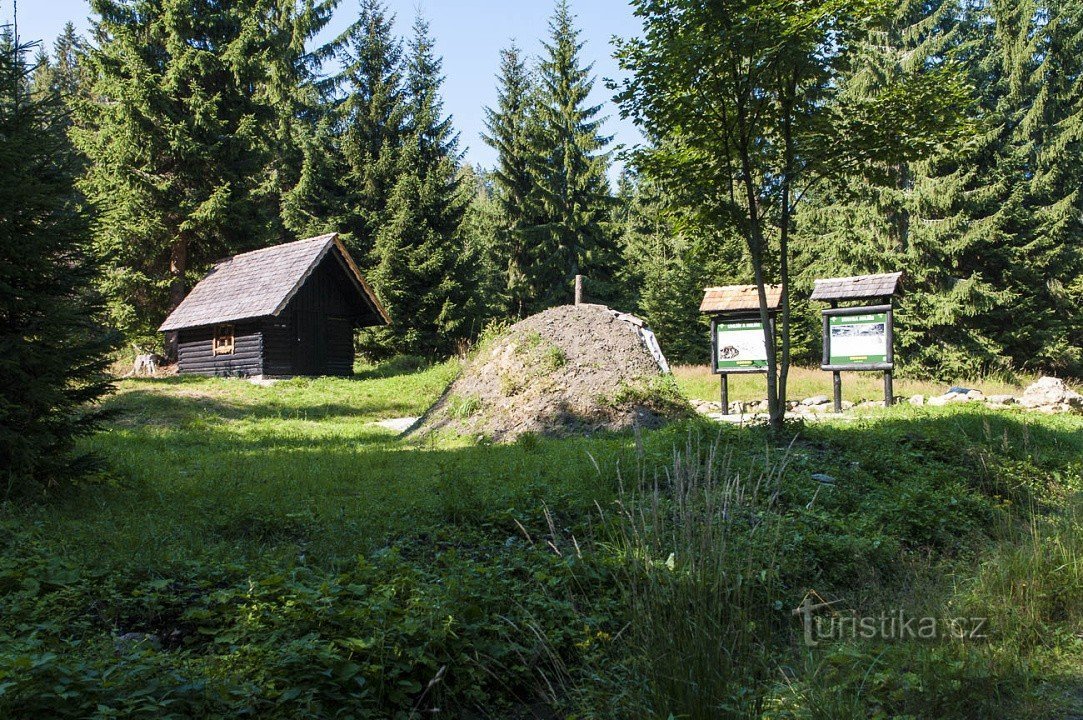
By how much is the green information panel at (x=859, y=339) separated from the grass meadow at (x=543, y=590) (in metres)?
5.33

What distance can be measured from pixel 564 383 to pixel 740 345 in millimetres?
3790

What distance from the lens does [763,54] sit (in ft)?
25.8

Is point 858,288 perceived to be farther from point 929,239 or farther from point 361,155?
point 361,155

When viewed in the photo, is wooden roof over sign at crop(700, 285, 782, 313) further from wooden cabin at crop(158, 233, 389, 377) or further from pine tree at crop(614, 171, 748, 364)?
pine tree at crop(614, 171, 748, 364)

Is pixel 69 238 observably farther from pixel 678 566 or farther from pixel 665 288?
pixel 665 288

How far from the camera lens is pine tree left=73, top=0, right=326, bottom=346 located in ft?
84.8

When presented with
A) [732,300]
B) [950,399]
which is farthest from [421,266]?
[950,399]

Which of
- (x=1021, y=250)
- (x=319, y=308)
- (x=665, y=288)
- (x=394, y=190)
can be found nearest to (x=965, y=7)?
(x=1021, y=250)

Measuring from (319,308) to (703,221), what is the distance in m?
17.6

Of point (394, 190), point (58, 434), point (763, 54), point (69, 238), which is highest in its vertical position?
point (394, 190)

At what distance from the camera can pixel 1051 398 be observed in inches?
559

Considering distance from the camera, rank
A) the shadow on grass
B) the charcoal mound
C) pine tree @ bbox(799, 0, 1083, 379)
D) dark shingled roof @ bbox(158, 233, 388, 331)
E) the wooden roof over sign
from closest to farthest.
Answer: the charcoal mound → the wooden roof over sign → the shadow on grass → dark shingled roof @ bbox(158, 233, 388, 331) → pine tree @ bbox(799, 0, 1083, 379)

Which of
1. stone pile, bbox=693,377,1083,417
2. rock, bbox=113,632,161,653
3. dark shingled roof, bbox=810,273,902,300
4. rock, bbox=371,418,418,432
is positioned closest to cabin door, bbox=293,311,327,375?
rock, bbox=371,418,418,432

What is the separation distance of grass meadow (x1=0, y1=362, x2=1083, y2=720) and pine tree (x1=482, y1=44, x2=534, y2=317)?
26.6 m
